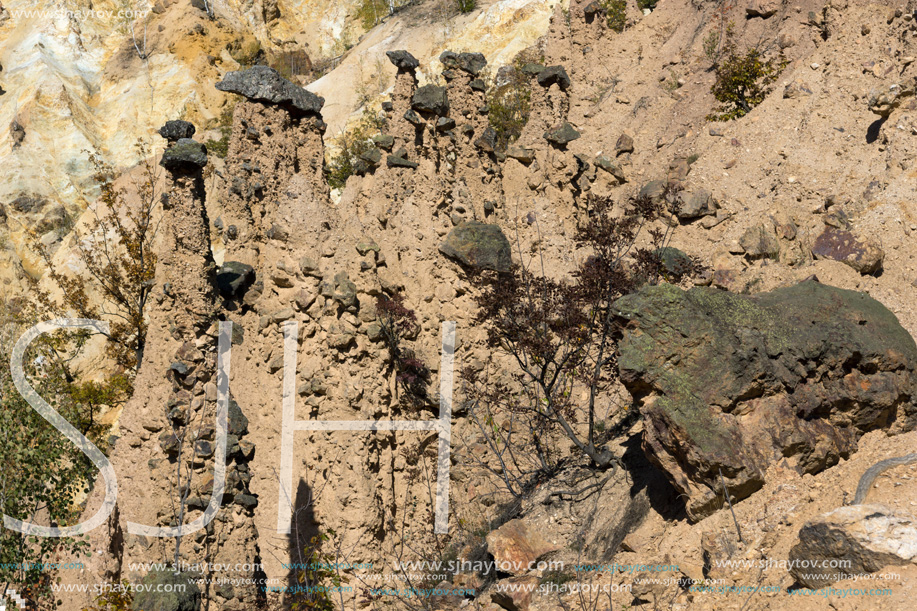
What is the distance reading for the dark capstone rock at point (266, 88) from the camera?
1280cm

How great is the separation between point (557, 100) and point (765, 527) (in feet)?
36.8

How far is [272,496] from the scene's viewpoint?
10.7 metres

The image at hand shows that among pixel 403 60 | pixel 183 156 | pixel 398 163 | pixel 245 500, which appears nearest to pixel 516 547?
pixel 245 500

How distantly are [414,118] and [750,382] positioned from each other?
26.0ft

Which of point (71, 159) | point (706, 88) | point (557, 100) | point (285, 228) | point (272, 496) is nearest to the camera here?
point (272, 496)

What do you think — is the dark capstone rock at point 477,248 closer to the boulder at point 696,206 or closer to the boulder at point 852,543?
the boulder at point 696,206

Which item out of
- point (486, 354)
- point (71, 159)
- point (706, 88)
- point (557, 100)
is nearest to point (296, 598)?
point (486, 354)

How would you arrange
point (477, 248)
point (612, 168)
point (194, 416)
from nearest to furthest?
point (194, 416) → point (477, 248) → point (612, 168)

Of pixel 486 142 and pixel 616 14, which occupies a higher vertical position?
pixel 616 14

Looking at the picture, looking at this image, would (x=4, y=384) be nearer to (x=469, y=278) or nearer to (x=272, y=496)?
(x=272, y=496)

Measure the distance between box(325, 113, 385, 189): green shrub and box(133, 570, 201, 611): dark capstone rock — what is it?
20.0 metres

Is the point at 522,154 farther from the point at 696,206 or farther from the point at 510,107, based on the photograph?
the point at 510,107

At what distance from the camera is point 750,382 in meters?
7.82

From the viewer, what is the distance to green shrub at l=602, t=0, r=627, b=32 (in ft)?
75.6
